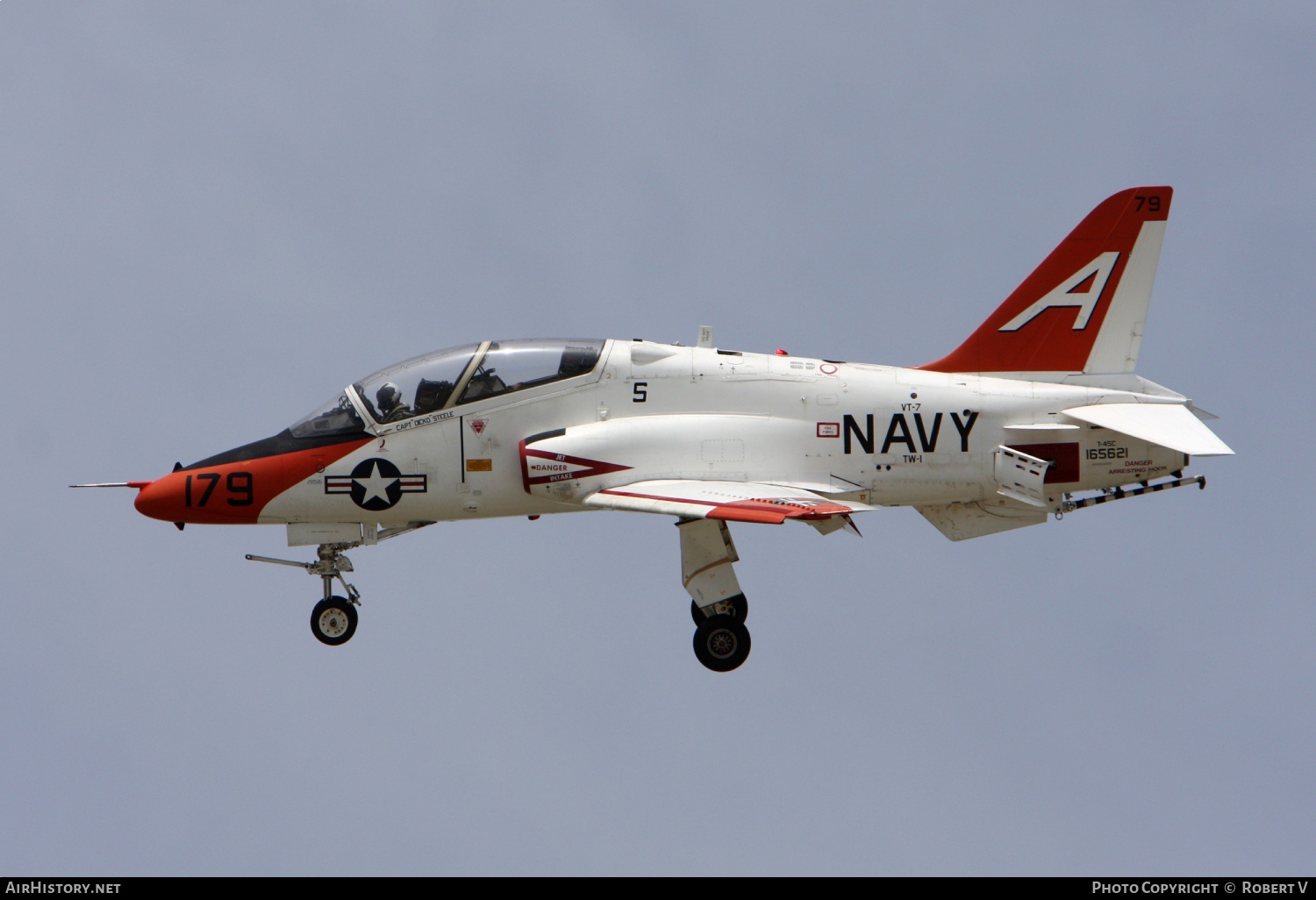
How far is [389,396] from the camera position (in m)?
17.0

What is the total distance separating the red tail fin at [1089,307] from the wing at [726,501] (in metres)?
2.43

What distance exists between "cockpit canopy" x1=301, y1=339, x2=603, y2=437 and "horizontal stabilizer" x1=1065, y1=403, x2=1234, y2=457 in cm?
527

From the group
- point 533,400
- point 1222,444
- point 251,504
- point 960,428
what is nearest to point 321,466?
point 251,504

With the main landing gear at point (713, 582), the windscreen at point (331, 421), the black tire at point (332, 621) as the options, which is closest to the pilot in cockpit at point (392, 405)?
the windscreen at point (331, 421)

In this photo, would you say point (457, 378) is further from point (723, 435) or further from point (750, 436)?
point (750, 436)

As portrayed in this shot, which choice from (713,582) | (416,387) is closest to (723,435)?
(713,582)

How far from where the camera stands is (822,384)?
1681 centimetres

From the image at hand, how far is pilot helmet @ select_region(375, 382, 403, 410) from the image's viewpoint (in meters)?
17.0

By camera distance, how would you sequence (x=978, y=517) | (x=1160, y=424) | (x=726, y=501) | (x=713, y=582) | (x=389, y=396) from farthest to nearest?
(x=978, y=517)
(x=389, y=396)
(x=713, y=582)
(x=1160, y=424)
(x=726, y=501)

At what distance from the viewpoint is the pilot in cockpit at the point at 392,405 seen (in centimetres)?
1695

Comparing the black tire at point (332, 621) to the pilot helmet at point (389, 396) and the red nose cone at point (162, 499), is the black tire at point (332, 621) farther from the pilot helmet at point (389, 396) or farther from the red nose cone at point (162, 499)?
the pilot helmet at point (389, 396)

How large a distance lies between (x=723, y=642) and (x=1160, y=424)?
198 inches

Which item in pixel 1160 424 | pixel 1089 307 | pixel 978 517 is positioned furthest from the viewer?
pixel 1089 307

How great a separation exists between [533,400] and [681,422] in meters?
1.57
